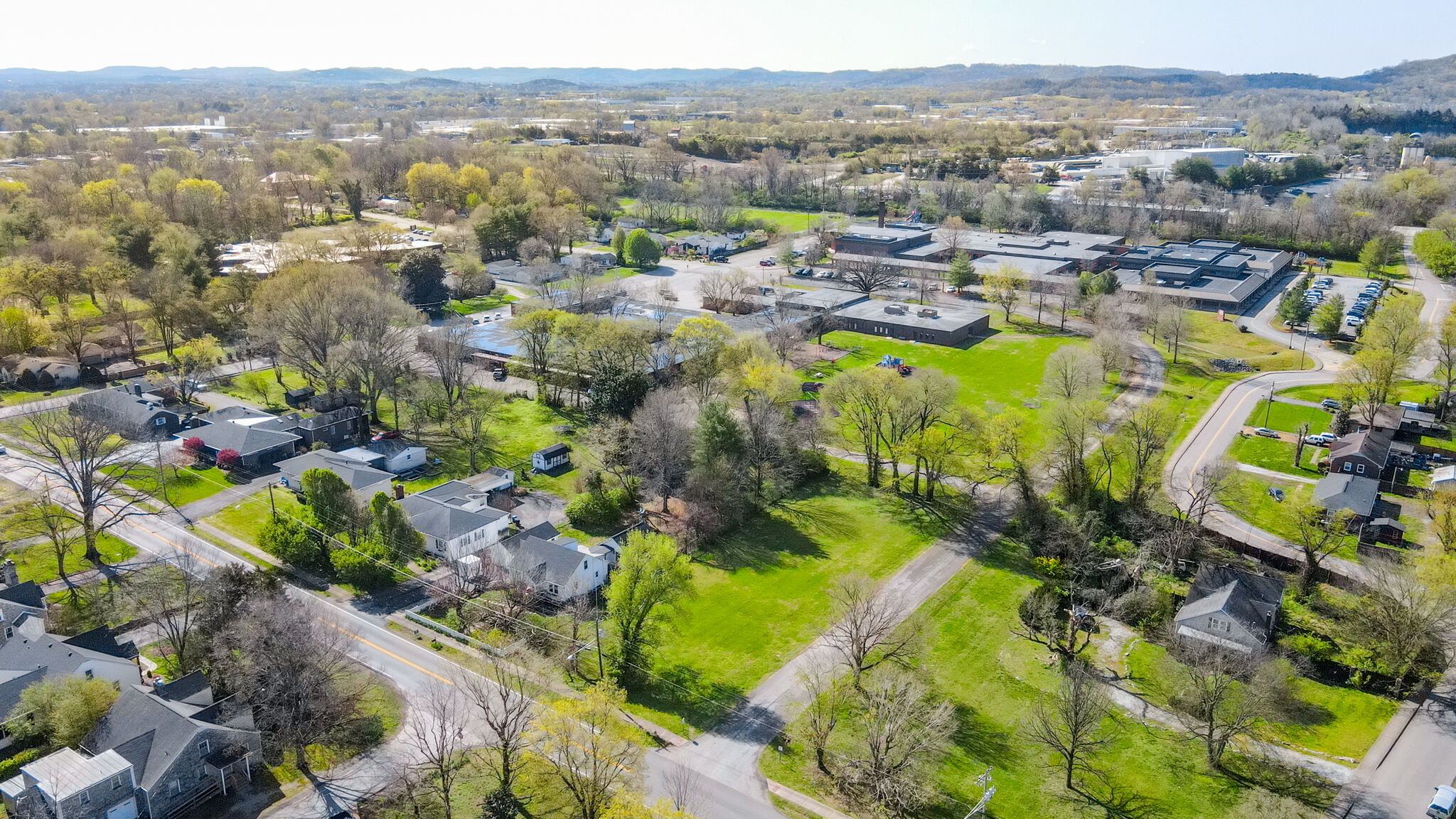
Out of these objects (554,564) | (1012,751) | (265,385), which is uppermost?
(265,385)

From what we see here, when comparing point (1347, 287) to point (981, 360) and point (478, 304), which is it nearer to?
point (981, 360)

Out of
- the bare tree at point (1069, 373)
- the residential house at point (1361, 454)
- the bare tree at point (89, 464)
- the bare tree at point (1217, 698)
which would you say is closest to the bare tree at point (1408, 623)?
the bare tree at point (1217, 698)

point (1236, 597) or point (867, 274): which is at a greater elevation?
point (867, 274)

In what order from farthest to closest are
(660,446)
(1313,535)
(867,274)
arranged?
(867,274), (660,446), (1313,535)

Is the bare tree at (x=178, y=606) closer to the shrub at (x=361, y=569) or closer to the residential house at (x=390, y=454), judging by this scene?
the shrub at (x=361, y=569)

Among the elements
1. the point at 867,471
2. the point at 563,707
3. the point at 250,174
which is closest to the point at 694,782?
the point at 563,707

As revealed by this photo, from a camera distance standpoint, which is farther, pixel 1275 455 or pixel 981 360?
pixel 981 360

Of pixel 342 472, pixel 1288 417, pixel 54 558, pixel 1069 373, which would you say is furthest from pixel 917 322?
pixel 54 558

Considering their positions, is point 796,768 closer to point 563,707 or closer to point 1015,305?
point 563,707
